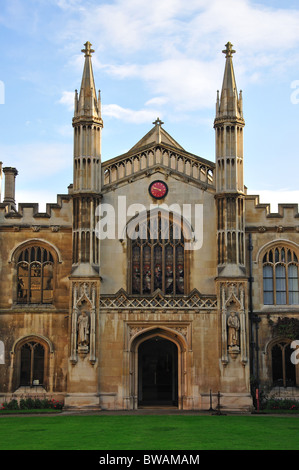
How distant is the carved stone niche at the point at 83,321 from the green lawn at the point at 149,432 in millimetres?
3983

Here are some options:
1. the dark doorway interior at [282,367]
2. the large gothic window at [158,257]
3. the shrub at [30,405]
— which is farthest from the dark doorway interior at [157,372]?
the dark doorway interior at [282,367]

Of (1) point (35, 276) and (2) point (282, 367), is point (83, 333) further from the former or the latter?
(2) point (282, 367)

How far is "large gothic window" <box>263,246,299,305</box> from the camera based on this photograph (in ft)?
116

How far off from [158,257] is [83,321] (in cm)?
479

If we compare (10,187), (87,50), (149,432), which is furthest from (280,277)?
(10,187)

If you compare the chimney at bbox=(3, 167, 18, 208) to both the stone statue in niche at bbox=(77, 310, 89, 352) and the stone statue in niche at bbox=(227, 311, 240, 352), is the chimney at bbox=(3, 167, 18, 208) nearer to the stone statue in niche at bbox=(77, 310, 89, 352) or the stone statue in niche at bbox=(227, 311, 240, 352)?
the stone statue in niche at bbox=(77, 310, 89, 352)

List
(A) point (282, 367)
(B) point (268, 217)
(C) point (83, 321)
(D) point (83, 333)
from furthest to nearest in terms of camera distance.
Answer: (B) point (268, 217), (A) point (282, 367), (C) point (83, 321), (D) point (83, 333)

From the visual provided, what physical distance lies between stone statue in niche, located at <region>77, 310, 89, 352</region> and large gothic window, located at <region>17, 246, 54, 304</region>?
2693mm

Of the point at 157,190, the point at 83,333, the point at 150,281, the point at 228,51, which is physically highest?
the point at 228,51

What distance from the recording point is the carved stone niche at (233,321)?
33.1 meters

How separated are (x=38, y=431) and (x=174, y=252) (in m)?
13.5

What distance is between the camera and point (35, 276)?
35344 mm

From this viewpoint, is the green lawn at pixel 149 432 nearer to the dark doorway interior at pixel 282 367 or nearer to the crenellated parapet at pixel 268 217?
the dark doorway interior at pixel 282 367
